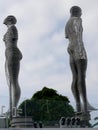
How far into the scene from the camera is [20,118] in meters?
17.1

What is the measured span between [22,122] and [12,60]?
3120mm

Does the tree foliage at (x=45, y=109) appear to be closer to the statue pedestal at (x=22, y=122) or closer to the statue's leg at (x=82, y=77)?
the statue pedestal at (x=22, y=122)

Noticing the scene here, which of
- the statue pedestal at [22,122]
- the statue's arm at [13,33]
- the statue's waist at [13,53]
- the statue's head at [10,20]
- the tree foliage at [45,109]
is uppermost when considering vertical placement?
the statue's head at [10,20]

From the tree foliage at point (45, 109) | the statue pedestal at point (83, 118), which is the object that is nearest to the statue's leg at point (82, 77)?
the statue pedestal at point (83, 118)

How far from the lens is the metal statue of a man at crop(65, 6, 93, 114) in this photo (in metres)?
18.5

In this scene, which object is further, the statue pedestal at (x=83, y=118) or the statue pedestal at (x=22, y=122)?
the statue pedestal at (x=83, y=118)

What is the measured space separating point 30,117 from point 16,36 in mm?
3977

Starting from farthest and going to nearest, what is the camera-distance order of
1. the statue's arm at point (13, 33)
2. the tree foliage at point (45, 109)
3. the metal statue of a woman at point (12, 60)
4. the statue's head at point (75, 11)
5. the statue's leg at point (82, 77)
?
the statue's head at point (75, 11) → the statue's arm at point (13, 33) → the metal statue of a woman at point (12, 60) → the statue's leg at point (82, 77) → the tree foliage at point (45, 109)

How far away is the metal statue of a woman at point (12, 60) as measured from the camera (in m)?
18.5

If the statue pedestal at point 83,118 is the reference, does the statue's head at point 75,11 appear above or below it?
above

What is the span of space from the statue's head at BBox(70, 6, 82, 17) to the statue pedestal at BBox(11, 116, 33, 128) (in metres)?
5.31

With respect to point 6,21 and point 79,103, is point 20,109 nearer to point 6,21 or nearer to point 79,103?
point 79,103

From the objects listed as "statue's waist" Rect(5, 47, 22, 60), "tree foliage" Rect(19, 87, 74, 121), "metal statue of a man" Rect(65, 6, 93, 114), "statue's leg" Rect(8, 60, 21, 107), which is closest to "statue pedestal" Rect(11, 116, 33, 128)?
"tree foliage" Rect(19, 87, 74, 121)

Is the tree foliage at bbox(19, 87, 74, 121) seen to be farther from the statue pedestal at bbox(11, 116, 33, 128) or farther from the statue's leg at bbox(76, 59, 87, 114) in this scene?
the statue's leg at bbox(76, 59, 87, 114)
